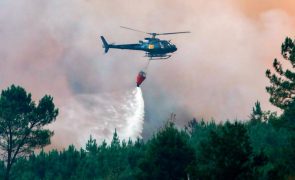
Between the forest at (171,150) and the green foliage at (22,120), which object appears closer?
the forest at (171,150)

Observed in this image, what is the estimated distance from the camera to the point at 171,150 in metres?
66.6

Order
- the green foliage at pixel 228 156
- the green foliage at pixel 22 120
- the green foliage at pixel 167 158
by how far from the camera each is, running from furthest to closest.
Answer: the green foliage at pixel 22 120 < the green foliage at pixel 167 158 < the green foliage at pixel 228 156

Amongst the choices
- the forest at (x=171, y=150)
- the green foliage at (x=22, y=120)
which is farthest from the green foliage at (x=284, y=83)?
the green foliage at (x=22, y=120)

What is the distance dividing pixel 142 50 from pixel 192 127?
7973 centimetres

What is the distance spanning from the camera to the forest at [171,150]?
49.4 m

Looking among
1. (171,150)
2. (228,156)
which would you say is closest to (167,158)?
(171,150)

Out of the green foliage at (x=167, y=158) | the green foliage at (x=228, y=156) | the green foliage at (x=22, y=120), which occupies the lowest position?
the green foliage at (x=228, y=156)

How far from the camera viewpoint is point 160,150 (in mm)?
67062

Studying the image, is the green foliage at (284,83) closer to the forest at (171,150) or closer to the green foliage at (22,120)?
the forest at (171,150)

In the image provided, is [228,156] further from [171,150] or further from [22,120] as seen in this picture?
[22,120]

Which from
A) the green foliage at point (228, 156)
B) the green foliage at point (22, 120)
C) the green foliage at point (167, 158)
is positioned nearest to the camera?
the green foliage at point (228, 156)

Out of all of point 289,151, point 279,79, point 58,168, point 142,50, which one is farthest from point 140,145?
point 289,151

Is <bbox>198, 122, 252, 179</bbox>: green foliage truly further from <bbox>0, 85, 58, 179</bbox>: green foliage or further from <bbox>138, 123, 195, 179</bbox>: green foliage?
<bbox>0, 85, 58, 179</bbox>: green foliage

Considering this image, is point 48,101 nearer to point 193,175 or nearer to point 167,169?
point 167,169
